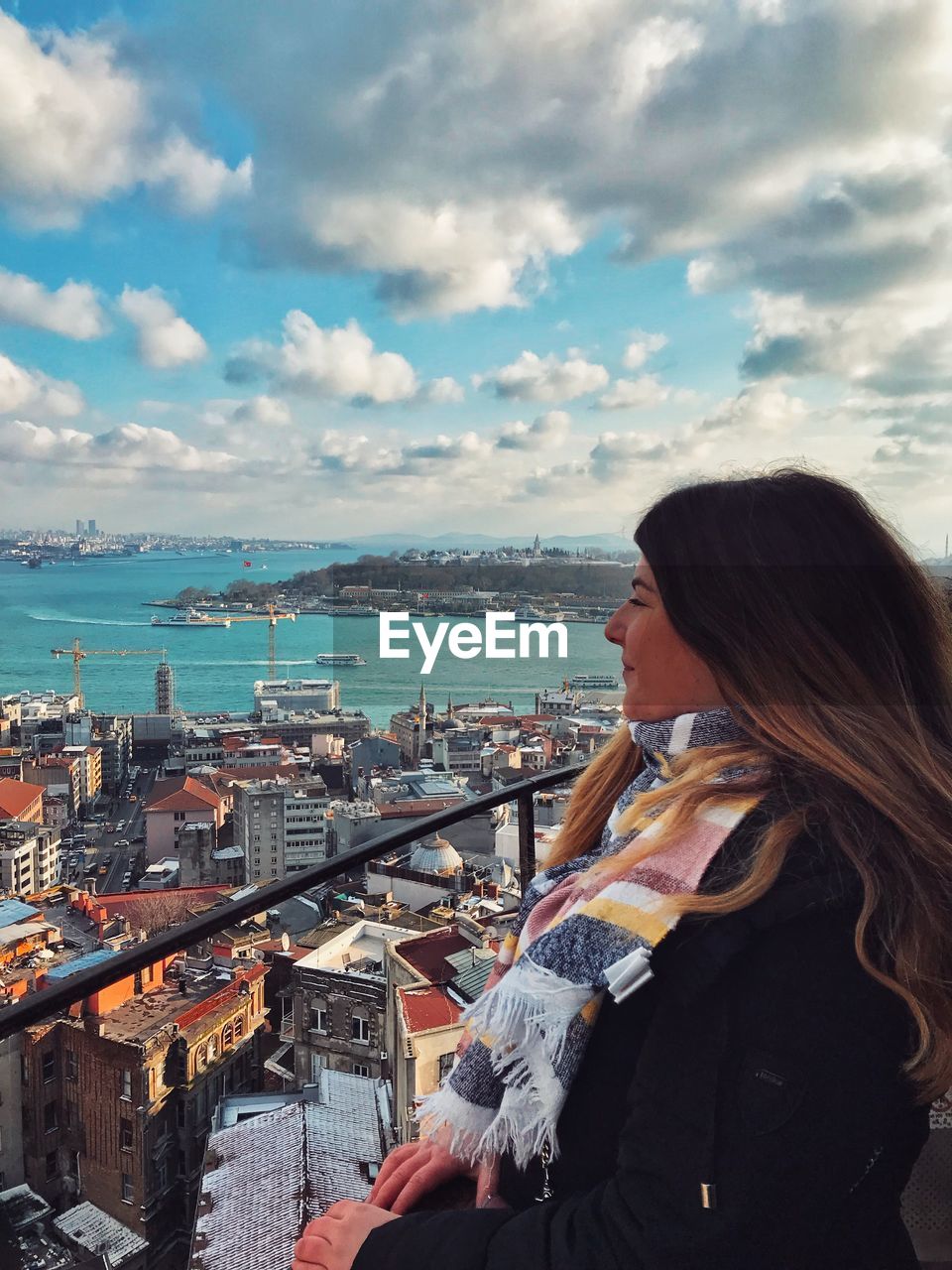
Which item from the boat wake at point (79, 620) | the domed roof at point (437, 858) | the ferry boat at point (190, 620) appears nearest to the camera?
the domed roof at point (437, 858)

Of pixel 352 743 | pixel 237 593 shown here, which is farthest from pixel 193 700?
pixel 352 743

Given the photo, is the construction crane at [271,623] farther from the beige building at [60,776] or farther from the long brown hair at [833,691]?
the long brown hair at [833,691]

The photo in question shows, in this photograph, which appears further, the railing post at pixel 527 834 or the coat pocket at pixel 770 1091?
the railing post at pixel 527 834

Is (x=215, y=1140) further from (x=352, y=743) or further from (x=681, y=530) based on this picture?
(x=352, y=743)

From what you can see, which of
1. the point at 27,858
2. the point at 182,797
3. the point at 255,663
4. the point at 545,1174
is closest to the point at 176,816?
the point at 182,797

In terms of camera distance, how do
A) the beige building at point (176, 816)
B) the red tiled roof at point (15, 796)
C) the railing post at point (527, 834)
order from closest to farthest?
the railing post at point (527, 834) < the beige building at point (176, 816) < the red tiled roof at point (15, 796)

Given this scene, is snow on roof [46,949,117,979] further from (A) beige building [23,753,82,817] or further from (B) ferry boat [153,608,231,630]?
(B) ferry boat [153,608,231,630]

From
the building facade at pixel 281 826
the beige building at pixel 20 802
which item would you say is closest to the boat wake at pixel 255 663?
the beige building at pixel 20 802

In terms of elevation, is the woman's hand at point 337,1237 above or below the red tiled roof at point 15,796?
above
